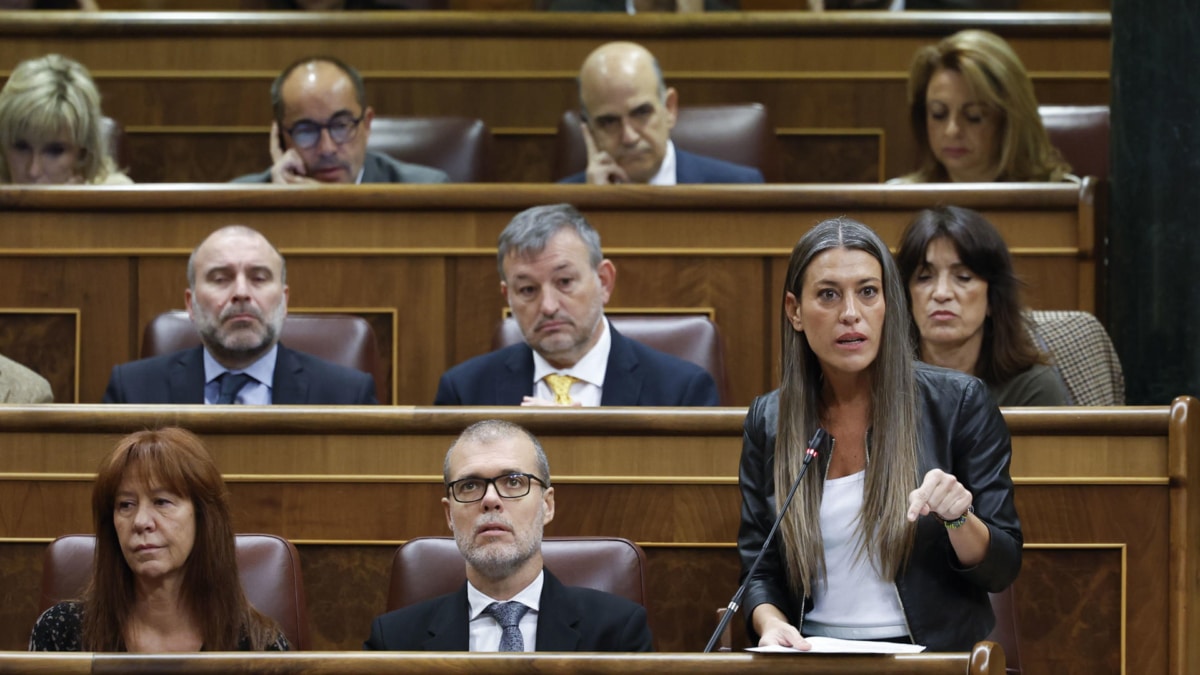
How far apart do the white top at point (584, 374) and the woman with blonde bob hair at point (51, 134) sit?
73 cm

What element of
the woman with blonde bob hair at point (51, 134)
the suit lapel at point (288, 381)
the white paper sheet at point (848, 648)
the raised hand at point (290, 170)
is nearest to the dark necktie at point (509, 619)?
the white paper sheet at point (848, 648)

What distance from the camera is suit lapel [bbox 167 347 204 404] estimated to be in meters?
1.90

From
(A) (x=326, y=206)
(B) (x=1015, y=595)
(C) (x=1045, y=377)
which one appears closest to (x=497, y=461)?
(B) (x=1015, y=595)

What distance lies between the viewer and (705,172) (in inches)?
91.8

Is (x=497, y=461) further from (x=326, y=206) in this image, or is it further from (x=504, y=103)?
(x=504, y=103)

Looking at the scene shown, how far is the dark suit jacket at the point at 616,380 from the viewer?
183cm

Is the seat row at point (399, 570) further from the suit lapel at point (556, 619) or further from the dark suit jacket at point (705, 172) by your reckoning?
the dark suit jacket at point (705, 172)

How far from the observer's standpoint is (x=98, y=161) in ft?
7.52

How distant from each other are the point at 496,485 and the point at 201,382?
2.01ft

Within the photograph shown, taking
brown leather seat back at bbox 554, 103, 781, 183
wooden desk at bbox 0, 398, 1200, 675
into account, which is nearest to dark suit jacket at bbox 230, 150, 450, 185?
brown leather seat back at bbox 554, 103, 781, 183

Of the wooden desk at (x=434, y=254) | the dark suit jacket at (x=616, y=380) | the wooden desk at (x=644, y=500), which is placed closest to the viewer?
the wooden desk at (x=644, y=500)

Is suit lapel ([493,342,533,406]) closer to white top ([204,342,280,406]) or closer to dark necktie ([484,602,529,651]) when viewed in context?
white top ([204,342,280,406])

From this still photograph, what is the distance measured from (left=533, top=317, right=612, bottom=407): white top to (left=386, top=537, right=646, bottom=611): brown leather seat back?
1.25 ft

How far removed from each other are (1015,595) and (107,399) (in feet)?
3.34
